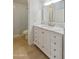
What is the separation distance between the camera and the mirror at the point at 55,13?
3.55 m

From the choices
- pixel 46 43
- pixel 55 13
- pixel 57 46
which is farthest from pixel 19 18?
pixel 57 46

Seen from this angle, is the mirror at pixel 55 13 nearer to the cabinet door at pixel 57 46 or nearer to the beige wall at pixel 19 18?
the cabinet door at pixel 57 46

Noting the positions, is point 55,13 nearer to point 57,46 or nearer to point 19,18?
point 57,46

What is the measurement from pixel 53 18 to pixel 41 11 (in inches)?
49.4

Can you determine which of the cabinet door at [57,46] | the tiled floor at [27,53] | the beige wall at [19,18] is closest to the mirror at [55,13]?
the cabinet door at [57,46]

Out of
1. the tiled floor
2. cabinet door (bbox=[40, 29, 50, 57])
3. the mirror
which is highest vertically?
the mirror

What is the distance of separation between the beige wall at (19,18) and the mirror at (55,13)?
260 centimetres

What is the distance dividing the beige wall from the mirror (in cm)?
260

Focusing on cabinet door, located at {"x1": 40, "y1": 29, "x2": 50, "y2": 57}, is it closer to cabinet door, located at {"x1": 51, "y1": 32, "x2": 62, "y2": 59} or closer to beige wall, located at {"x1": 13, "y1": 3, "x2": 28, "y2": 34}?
cabinet door, located at {"x1": 51, "y1": 32, "x2": 62, "y2": 59}

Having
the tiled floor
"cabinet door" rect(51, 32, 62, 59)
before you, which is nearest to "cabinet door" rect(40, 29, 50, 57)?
the tiled floor

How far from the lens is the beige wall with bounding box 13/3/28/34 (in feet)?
23.4

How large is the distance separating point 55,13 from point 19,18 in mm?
3781
